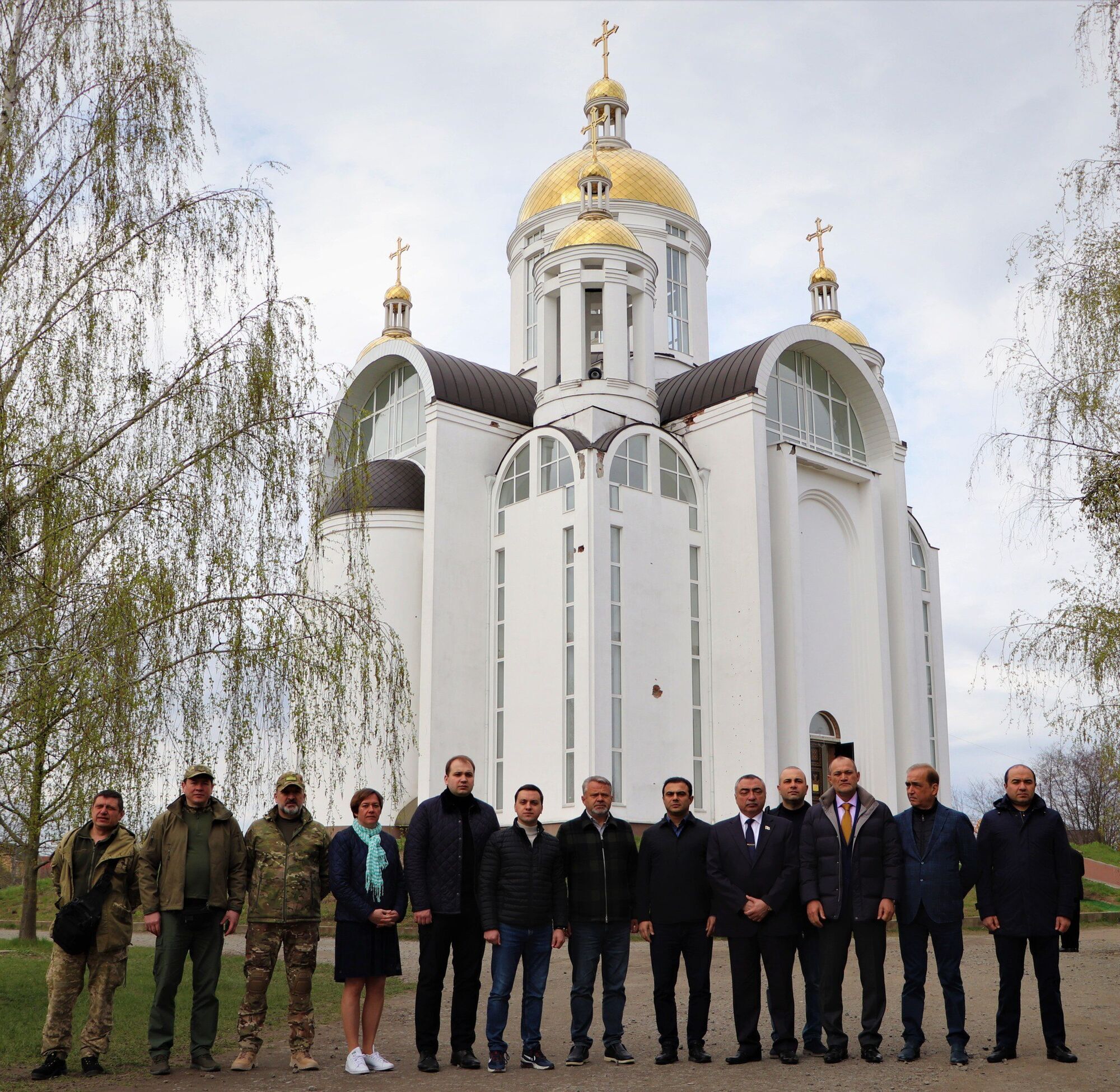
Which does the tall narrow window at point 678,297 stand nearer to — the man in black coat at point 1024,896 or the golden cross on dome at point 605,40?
the golden cross on dome at point 605,40

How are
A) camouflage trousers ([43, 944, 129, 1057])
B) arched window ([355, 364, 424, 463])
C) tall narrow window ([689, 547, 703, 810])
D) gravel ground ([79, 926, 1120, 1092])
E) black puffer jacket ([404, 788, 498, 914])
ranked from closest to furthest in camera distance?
gravel ground ([79, 926, 1120, 1092]) → camouflage trousers ([43, 944, 129, 1057]) → black puffer jacket ([404, 788, 498, 914]) → tall narrow window ([689, 547, 703, 810]) → arched window ([355, 364, 424, 463])

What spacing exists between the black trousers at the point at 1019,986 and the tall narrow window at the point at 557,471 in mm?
15612

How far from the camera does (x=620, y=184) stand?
109 ft

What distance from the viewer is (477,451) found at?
25.1 m

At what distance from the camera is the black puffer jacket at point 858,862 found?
7.68m

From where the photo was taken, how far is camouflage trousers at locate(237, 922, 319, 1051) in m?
7.57

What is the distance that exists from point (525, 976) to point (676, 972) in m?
0.94

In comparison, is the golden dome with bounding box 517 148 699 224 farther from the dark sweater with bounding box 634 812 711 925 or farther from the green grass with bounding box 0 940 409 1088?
the dark sweater with bounding box 634 812 711 925

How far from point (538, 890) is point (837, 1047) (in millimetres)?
2003

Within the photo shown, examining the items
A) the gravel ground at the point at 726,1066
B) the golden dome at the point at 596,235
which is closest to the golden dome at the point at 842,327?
the golden dome at the point at 596,235

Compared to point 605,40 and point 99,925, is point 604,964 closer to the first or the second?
point 99,925

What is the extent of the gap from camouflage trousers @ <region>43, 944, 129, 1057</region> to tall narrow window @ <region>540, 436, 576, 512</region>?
620 inches

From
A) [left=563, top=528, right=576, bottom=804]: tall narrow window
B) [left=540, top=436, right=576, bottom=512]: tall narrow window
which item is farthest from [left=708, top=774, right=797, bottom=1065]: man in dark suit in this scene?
[left=540, top=436, right=576, bottom=512]: tall narrow window

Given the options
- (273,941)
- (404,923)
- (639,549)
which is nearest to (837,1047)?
(273,941)
